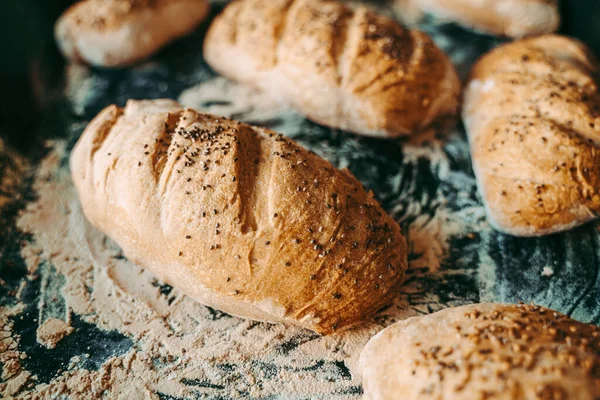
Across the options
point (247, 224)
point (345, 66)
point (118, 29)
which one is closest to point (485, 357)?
point (247, 224)

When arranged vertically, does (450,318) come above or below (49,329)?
above

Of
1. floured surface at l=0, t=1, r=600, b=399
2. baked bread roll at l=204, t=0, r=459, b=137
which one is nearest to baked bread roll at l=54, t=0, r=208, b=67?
baked bread roll at l=204, t=0, r=459, b=137

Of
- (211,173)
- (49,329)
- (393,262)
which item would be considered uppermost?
(211,173)

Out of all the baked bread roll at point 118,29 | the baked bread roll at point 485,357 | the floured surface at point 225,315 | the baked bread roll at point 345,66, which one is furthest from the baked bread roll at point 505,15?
the baked bread roll at point 485,357

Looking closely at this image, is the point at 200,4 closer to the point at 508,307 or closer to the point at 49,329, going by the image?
the point at 49,329

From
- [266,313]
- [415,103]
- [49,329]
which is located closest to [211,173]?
[266,313]

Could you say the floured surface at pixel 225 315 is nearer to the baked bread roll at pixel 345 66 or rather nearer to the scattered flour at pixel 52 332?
the scattered flour at pixel 52 332
